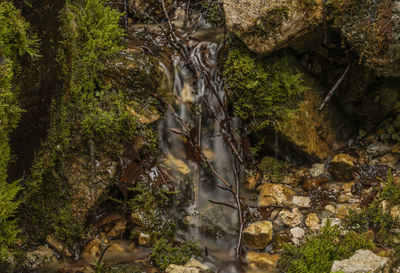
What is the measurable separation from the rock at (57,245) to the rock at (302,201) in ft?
9.13

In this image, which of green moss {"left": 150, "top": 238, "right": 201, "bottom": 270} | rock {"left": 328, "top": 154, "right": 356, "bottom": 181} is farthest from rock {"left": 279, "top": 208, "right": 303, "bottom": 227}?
green moss {"left": 150, "top": 238, "right": 201, "bottom": 270}

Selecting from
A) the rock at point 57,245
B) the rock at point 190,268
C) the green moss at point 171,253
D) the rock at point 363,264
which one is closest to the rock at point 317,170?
the rock at point 363,264

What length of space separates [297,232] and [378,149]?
1.86 m

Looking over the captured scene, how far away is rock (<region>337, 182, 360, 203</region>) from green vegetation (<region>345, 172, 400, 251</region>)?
312 millimetres

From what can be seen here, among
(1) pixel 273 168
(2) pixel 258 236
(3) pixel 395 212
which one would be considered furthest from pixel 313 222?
(1) pixel 273 168

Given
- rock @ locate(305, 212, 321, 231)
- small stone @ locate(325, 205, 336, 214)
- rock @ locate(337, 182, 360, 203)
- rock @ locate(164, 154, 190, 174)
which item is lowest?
rock @ locate(305, 212, 321, 231)

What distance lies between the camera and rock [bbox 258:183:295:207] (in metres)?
4.69

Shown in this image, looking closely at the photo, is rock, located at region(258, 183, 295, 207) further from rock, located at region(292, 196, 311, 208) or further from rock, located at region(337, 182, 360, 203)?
rock, located at region(337, 182, 360, 203)

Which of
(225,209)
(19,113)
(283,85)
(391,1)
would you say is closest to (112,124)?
(19,113)

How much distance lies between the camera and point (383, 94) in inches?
203

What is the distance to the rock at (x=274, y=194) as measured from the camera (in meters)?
4.69

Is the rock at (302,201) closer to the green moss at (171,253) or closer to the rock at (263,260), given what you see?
the rock at (263,260)

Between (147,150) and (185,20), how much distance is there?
8.30 feet

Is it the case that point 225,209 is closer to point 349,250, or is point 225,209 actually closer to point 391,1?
point 349,250
